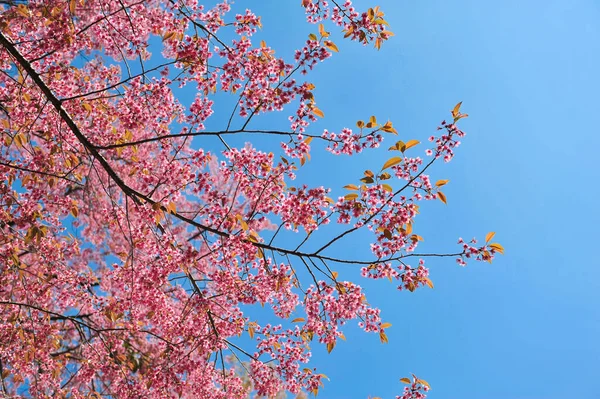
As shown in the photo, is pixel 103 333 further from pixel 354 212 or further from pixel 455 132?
pixel 455 132

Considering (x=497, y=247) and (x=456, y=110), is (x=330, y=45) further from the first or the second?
(x=497, y=247)

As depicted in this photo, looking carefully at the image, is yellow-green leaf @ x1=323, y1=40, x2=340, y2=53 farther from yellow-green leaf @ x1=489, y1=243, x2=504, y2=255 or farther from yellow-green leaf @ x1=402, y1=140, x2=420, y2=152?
yellow-green leaf @ x1=489, y1=243, x2=504, y2=255

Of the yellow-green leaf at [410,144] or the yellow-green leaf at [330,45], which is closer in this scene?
the yellow-green leaf at [410,144]

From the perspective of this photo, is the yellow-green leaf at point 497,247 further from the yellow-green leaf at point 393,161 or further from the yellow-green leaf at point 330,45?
the yellow-green leaf at point 330,45

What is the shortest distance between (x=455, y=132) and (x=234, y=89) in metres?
2.12

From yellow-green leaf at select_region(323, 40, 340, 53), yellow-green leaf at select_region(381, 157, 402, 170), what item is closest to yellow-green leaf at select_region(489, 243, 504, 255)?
yellow-green leaf at select_region(381, 157, 402, 170)

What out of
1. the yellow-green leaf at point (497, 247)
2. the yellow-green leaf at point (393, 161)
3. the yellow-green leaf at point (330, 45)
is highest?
the yellow-green leaf at point (330, 45)

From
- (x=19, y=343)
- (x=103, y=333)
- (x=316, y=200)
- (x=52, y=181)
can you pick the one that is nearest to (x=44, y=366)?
(x=19, y=343)

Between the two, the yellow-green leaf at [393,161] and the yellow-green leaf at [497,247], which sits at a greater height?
the yellow-green leaf at [393,161]

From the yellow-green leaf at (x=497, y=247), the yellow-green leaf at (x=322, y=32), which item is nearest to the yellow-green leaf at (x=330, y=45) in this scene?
the yellow-green leaf at (x=322, y=32)

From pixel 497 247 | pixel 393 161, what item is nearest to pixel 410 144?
pixel 393 161

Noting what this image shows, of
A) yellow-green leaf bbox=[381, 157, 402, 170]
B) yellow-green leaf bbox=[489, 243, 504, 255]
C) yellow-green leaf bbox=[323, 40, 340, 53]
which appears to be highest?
yellow-green leaf bbox=[323, 40, 340, 53]

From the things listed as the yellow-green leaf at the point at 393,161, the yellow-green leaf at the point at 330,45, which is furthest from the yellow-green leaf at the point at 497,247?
the yellow-green leaf at the point at 330,45

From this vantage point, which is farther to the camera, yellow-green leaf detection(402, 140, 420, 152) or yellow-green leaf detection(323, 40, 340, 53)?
yellow-green leaf detection(323, 40, 340, 53)
